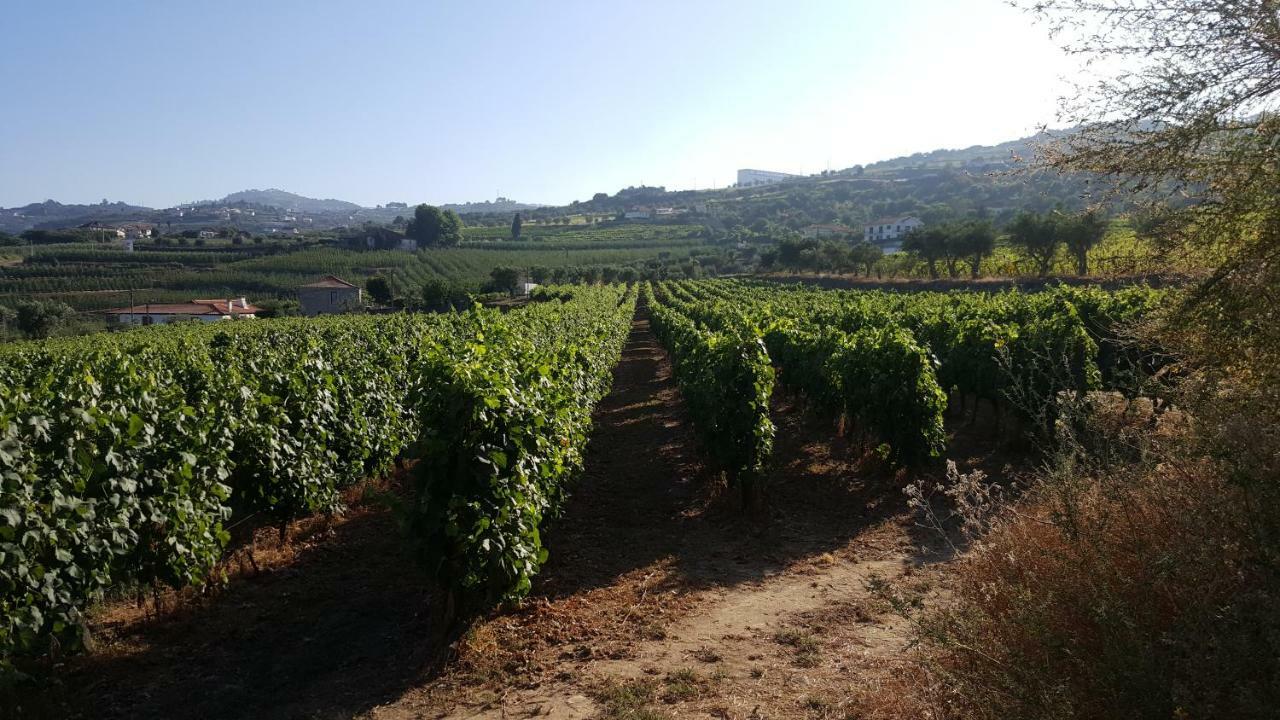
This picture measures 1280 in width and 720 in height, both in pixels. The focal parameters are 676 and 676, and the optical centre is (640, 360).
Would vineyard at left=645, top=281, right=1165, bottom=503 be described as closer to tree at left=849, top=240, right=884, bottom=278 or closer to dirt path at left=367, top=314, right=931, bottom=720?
dirt path at left=367, top=314, right=931, bottom=720

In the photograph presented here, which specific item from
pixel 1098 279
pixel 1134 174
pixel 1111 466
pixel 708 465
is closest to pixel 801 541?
pixel 708 465

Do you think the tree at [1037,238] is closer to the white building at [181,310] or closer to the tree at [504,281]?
the tree at [504,281]

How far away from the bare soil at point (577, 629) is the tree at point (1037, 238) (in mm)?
45916

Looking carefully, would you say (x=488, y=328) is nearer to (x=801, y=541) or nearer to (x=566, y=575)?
(x=566, y=575)

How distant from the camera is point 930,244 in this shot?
197ft

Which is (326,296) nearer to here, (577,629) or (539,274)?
(539,274)

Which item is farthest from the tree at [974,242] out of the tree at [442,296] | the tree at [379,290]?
the tree at [379,290]

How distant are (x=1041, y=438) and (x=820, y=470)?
3.85 meters

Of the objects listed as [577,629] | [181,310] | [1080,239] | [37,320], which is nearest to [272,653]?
[577,629]

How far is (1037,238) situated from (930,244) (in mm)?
12030

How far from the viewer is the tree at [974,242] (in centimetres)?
5681

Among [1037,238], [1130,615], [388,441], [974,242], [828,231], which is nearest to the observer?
[1130,615]

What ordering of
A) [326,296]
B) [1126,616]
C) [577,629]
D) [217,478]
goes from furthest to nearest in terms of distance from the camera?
[326,296]
[217,478]
[577,629]
[1126,616]

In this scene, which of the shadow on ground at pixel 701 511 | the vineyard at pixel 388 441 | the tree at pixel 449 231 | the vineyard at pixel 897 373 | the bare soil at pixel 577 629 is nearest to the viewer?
the bare soil at pixel 577 629
